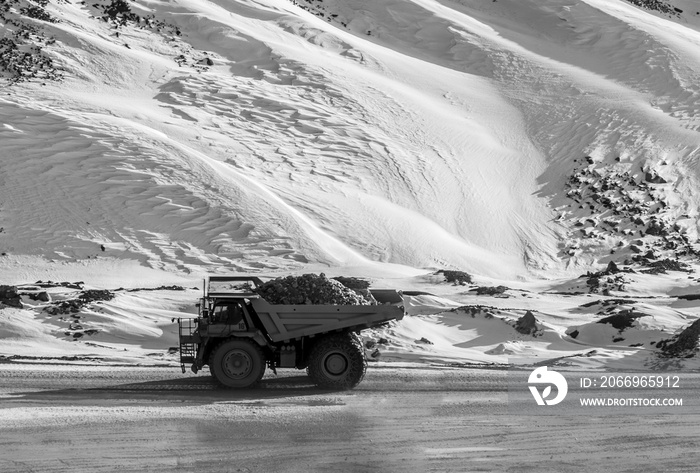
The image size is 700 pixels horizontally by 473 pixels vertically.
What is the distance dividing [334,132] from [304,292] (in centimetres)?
2780

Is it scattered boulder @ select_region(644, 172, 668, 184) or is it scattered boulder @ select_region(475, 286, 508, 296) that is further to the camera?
scattered boulder @ select_region(644, 172, 668, 184)

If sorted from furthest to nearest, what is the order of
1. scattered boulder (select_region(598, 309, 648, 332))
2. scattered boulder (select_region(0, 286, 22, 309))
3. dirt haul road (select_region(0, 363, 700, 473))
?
scattered boulder (select_region(598, 309, 648, 332)), scattered boulder (select_region(0, 286, 22, 309)), dirt haul road (select_region(0, 363, 700, 473))

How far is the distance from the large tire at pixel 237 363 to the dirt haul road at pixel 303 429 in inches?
8.2

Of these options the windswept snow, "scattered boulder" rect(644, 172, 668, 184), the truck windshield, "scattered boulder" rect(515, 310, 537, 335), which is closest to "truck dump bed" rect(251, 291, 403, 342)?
the truck windshield

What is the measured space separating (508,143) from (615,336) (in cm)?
2531

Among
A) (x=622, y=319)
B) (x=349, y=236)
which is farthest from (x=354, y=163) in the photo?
(x=622, y=319)

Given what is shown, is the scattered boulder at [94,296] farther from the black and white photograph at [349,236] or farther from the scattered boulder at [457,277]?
the scattered boulder at [457,277]

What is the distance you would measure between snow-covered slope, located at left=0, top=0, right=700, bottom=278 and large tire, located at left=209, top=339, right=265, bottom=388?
1674 cm

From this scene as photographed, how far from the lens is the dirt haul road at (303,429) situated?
9797 mm

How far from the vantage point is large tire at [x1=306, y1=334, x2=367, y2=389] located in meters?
13.5

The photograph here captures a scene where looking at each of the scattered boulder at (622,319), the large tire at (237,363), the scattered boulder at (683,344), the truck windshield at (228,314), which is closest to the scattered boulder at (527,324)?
the scattered boulder at (622,319)

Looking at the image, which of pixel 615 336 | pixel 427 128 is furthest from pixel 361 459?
pixel 427 128

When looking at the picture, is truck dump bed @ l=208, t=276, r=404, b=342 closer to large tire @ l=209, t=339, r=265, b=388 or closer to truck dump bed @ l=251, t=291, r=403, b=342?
truck dump bed @ l=251, t=291, r=403, b=342

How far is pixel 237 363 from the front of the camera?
44.1 ft
